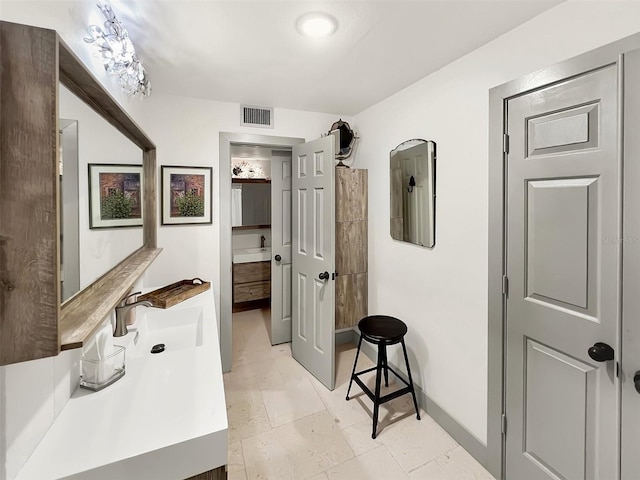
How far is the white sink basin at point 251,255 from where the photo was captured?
3.98m

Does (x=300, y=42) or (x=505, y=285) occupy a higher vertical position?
(x=300, y=42)

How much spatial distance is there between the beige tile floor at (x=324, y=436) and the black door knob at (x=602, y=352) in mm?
972

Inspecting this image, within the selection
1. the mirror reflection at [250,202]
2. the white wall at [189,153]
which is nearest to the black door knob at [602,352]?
the white wall at [189,153]

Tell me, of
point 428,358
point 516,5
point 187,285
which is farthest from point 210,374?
point 516,5

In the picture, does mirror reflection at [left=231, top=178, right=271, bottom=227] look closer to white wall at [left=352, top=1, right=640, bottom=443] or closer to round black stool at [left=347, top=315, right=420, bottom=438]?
white wall at [left=352, top=1, right=640, bottom=443]

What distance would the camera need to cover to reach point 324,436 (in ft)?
6.25

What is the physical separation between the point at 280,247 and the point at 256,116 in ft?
4.43

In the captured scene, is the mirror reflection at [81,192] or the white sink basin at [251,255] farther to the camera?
the white sink basin at [251,255]

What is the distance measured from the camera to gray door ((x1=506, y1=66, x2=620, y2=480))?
1169 millimetres

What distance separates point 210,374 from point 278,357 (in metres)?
1.92

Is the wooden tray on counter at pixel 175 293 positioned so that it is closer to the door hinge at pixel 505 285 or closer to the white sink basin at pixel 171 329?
the white sink basin at pixel 171 329

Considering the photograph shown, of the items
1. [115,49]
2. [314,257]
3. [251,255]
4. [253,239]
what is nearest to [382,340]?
[314,257]

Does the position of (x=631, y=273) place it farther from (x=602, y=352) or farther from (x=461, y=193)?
(x=461, y=193)

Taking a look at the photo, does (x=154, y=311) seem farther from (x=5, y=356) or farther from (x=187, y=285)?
(x=5, y=356)
